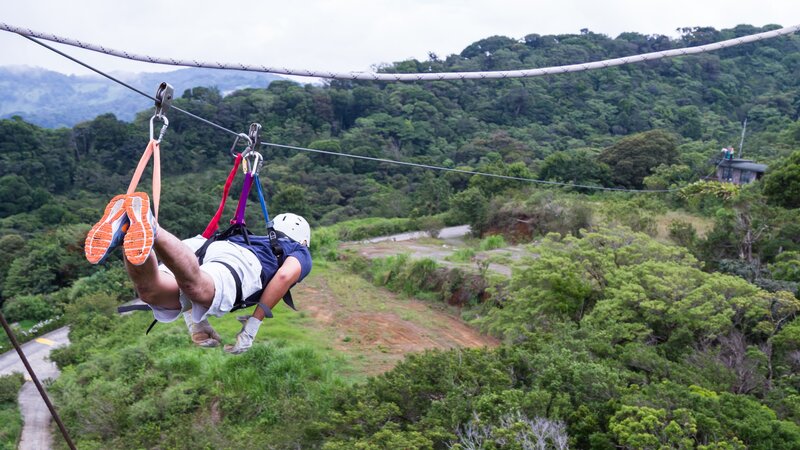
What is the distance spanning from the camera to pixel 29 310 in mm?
22516

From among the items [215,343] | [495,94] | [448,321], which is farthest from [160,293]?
[495,94]

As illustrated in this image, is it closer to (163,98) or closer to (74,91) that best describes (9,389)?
(163,98)

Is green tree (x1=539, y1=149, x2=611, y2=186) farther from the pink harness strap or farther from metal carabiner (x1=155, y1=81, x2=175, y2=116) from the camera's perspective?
the pink harness strap

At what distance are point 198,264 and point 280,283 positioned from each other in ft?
2.22

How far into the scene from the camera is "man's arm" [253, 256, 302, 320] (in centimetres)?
342

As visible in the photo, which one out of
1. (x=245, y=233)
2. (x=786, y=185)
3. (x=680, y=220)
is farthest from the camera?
(x=680, y=220)

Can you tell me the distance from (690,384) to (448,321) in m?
8.23

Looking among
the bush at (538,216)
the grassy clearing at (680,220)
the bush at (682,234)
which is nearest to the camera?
the bush at (682,234)

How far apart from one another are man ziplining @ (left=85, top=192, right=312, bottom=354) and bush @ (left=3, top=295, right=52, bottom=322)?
71.5 feet

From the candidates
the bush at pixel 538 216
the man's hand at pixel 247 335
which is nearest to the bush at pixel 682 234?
the bush at pixel 538 216

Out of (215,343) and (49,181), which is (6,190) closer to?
(49,181)

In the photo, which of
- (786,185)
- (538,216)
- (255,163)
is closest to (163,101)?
(255,163)

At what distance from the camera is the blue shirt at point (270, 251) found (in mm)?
3461

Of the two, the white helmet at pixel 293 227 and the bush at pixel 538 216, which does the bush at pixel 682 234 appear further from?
the white helmet at pixel 293 227
